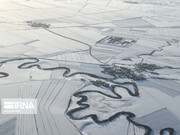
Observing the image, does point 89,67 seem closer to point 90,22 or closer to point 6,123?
point 6,123

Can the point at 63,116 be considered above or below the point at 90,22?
below

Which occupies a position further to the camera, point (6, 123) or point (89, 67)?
point (89, 67)

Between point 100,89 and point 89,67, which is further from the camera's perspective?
point 89,67

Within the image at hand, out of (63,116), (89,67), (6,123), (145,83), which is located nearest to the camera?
(6,123)

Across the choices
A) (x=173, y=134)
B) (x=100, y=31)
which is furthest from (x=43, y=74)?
(x=100, y=31)

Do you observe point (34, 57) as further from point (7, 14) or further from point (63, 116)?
point (7, 14)

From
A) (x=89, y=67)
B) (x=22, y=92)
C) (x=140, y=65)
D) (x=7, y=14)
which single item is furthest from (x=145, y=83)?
(x=7, y=14)

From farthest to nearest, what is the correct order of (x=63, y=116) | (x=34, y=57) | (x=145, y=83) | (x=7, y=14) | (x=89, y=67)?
1. (x=7, y=14)
2. (x=34, y=57)
3. (x=89, y=67)
4. (x=145, y=83)
5. (x=63, y=116)
